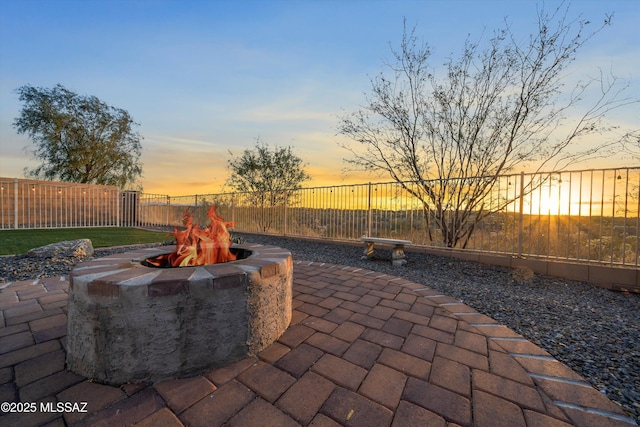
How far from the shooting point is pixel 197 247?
82.9 inches

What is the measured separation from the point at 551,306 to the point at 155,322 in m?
3.86

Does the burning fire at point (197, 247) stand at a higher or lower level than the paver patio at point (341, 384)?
higher

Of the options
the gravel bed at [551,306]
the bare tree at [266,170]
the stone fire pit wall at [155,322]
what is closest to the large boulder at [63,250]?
the gravel bed at [551,306]

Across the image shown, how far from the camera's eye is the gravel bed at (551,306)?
5.49ft

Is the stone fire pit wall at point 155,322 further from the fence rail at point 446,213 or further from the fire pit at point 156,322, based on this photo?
the fence rail at point 446,213

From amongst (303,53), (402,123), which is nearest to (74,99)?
(303,53)

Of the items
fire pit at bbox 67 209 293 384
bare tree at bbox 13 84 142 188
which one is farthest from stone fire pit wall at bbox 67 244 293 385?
bare tree at bbox 13 84 142 188

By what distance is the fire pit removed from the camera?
1.38 meters

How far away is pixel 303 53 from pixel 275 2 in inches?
40.9

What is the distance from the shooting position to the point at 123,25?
15.7 feet

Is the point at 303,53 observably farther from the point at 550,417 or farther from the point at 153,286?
the point at 550,417

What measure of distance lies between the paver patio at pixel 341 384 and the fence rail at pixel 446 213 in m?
2.96

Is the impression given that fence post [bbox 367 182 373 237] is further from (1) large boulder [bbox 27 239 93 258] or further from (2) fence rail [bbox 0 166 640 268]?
(1) large boulder [bbox 27 239 93 258]

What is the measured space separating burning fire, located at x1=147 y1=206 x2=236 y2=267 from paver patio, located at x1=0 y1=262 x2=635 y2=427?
0.83 m
